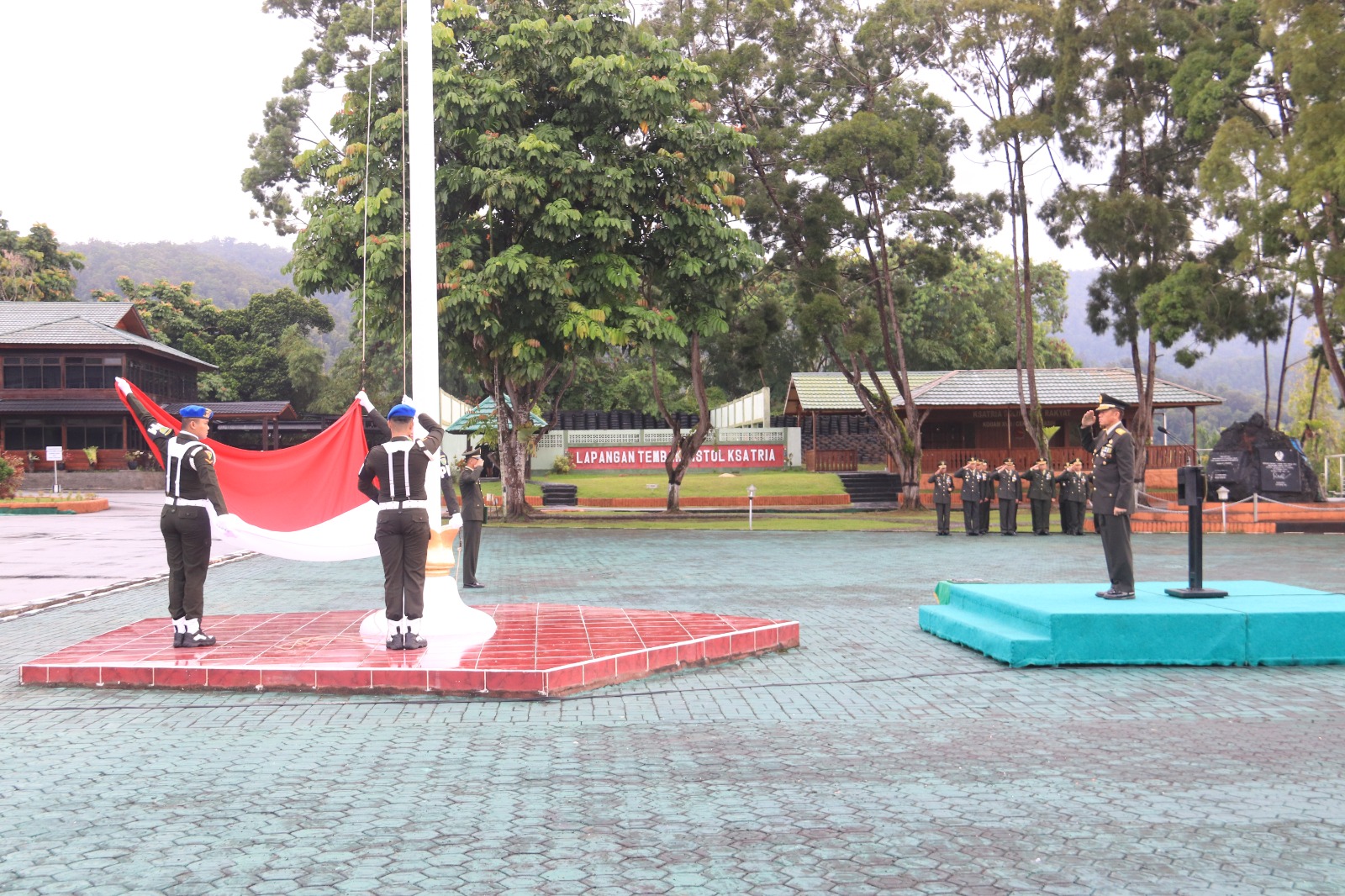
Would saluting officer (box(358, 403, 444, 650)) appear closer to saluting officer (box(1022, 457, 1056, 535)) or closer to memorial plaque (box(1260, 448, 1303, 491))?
saluting officer (box(1022, 457, 1056, 535))

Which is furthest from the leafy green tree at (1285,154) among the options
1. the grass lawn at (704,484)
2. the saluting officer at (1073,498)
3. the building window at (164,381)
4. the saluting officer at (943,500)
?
the building window at (164,381)

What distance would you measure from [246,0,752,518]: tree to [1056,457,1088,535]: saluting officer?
29.5ft

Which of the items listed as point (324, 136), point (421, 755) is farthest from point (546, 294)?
point (421, 755)

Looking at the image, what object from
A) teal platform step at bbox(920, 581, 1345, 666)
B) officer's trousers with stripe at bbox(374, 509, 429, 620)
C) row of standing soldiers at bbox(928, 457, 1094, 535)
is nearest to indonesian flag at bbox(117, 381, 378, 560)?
officer's trousers with stripe at bbox(374, 509, 429, 620)

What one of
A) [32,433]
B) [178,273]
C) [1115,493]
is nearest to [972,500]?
[1115,493]

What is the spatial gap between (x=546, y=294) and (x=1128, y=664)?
55.9ft

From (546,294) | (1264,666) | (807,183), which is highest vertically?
(807,183)

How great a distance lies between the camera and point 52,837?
471cm

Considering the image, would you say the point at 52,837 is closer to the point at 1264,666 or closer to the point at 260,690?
the point at 260,690

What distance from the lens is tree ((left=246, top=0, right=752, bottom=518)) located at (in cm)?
2372

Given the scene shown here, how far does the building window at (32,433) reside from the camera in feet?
165

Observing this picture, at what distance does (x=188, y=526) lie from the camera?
880 centimetres

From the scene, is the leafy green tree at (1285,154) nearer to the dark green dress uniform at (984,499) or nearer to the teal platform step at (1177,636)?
the dark green dress uniform at (984,499)

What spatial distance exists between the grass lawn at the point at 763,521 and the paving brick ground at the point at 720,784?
725 inches
